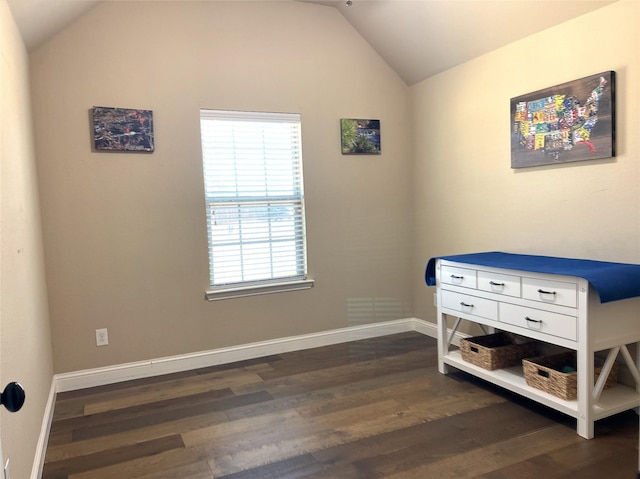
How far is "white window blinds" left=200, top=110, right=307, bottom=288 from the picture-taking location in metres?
3.53

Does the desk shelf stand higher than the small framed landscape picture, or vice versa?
the small framed landscape picture

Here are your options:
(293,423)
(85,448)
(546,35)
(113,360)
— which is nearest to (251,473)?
(293,423)

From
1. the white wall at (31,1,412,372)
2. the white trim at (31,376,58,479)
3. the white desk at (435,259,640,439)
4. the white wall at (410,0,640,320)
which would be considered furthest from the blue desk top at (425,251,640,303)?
the white trim at (31,376,58,479)

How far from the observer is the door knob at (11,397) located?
3.05 feet

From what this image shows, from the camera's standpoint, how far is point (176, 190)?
11.1 ft

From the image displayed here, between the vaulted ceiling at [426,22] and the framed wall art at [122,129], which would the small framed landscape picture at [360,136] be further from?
the framed wall art at [122,129]

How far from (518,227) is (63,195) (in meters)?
3.06

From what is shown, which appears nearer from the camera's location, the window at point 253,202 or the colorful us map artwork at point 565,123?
the colorful us map artwork at point 565,123

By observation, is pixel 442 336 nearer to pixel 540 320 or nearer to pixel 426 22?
pixel 540 320

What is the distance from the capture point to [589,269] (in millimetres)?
2342

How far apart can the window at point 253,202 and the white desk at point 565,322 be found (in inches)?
60.5

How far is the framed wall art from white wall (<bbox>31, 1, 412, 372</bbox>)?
0.05 metres

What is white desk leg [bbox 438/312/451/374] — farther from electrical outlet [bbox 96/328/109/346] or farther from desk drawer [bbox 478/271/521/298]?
electrical outlet [bbox 96/328/109/346]

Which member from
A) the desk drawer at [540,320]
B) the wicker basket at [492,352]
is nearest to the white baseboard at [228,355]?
the wicker basket at [492,352]
